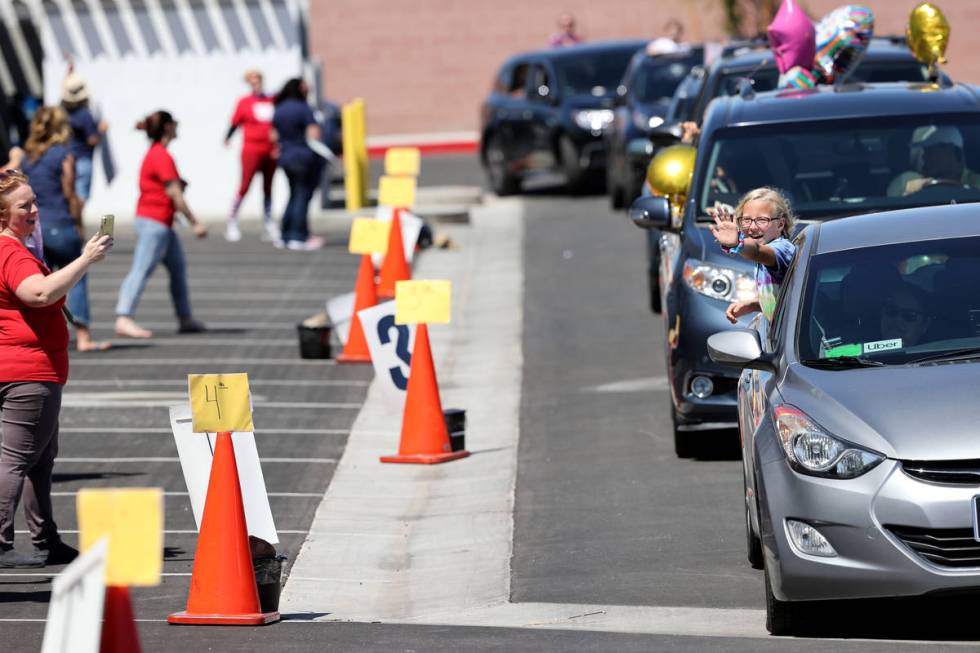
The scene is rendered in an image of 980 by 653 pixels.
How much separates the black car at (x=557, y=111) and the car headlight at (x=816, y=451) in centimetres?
1779

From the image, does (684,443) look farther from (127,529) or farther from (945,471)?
(127,529)

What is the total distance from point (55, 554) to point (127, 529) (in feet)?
13.4

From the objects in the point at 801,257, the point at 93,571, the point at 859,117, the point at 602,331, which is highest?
the point at 93,571

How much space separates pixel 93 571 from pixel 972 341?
390 cm

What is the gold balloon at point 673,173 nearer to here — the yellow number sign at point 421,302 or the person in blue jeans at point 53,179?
the yellow number sign at point 421,302

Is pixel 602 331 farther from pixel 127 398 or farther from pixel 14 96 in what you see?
pixel 14 96

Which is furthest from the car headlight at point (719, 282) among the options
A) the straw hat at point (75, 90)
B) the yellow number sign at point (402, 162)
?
the straw hat at point (75, 90)

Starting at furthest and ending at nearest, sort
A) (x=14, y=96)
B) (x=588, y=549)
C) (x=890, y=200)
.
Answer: (x=14, y=96), (x=890, y=200), (x=588, y=549)

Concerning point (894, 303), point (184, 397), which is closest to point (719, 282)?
point (894, 303)

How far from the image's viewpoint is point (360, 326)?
14.7 m

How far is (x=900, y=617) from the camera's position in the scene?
7.41m

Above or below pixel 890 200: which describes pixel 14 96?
below

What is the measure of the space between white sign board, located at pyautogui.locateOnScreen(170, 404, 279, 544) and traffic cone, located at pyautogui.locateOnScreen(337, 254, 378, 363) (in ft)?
20.6

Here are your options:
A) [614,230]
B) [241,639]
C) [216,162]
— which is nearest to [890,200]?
[241,639]
